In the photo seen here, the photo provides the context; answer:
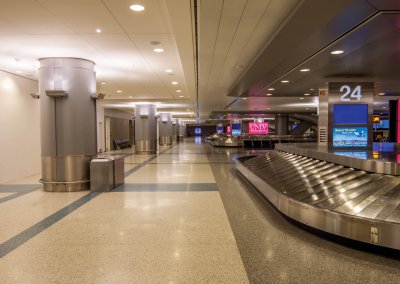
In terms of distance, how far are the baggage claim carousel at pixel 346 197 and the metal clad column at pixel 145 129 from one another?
15266mm

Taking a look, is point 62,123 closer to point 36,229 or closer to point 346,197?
point 36,229

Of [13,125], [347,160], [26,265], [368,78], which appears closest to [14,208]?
[26,265]

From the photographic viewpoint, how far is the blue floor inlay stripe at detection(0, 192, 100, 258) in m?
4.17

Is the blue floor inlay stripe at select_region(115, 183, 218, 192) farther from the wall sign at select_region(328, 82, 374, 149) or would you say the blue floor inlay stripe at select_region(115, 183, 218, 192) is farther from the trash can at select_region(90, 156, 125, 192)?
the wall sign at select_region(328, 82, 374, 149)

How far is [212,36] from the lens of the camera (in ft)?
21.2

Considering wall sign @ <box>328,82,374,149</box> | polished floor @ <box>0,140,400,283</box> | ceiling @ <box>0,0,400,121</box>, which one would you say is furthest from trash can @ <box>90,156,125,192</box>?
wall sign @ <box>328,82,374,149</box>

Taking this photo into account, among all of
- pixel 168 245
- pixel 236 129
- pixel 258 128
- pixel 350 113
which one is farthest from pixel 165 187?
pixel 236 129

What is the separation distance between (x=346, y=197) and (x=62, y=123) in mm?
6921

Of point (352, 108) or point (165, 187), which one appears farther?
point (352, 108)

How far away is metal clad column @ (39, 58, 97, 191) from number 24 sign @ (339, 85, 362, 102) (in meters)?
7.67

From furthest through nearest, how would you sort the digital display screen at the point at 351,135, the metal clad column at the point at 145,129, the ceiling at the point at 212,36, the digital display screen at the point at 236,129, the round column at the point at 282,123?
the digital display screen at the point at 236,129 < the round column at the point at 282,123 < the metal clad column at the point at 145,129 < the digital display screen at the point at 351,135 < the ceiling at the point at 212,36

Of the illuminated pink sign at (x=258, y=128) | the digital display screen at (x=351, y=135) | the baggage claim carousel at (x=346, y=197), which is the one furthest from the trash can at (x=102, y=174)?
the illuminated pink sign at (x=258, y=128)

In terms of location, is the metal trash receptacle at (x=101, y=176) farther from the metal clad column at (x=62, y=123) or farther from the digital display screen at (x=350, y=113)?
the digital display screen at (x=350, y=113)

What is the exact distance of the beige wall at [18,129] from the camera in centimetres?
974
